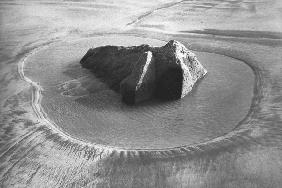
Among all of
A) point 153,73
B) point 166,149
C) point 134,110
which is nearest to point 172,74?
Answer: point 153,73

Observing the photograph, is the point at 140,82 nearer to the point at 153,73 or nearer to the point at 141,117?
the point at 153,73

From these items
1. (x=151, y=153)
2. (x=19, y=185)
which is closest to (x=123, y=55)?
(x=151, y=153)

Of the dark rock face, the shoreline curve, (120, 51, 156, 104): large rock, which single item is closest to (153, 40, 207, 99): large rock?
the dark rock face

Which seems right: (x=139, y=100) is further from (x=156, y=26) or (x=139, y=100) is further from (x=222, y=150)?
(x=156, y=26)

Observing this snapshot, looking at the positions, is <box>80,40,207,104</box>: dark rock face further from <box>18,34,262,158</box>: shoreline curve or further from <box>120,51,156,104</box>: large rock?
<box>18,34,262,158</box>: shoreline curve

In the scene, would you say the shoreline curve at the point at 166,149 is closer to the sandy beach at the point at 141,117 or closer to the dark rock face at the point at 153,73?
the sandy beach at the point at 141,117

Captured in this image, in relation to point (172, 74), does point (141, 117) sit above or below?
below

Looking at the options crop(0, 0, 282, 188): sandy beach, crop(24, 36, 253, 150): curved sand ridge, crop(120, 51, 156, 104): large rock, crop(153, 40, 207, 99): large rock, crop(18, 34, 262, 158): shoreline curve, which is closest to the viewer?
crop(0, 0, 282, 188): sandy beach
